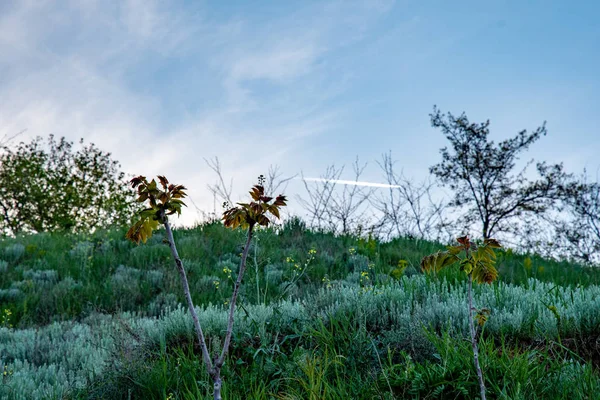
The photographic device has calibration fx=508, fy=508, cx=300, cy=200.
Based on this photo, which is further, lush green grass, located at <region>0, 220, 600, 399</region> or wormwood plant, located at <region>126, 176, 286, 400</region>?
lush green grass, located at <region>0, 220, 600, 399</region>

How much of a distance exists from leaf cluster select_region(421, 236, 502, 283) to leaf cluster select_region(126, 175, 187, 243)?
4.36 ft

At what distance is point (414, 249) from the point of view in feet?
36.7

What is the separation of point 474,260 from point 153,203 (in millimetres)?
1630

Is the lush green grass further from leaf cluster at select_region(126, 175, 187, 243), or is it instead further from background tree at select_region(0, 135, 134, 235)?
background tree at select_region(0, 135, 134, 235)

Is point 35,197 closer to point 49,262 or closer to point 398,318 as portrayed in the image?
point 49,262

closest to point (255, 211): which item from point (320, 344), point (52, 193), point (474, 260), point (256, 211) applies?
point (256, 211)

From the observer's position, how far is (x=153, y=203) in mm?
2549

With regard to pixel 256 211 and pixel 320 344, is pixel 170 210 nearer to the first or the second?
pixel 256 211

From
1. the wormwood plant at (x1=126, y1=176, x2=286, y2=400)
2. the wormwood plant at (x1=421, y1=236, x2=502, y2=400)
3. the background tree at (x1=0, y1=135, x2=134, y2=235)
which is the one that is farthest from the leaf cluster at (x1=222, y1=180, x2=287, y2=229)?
the background tree at (x1=0, y1=135, x2=134, y2=235)

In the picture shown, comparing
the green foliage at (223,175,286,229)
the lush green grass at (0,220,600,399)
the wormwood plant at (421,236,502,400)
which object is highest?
the green foliage at (223,175,286,229)

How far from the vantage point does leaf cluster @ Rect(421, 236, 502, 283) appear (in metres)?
2.51

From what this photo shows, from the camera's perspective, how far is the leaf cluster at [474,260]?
8.23ft

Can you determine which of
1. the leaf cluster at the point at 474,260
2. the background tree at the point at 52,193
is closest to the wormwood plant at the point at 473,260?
the leaf cluster at the point at 474,260

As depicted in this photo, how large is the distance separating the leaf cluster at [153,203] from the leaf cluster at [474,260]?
1329 mm
